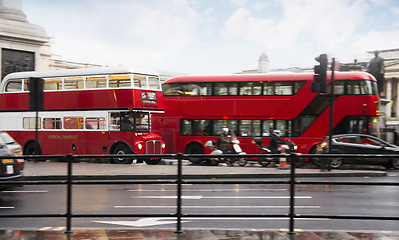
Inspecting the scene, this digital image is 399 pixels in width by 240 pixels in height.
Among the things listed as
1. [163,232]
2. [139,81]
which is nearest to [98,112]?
[139,81]

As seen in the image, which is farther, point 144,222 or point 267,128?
point 267,128

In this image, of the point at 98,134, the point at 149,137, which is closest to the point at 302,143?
the point at 149,137

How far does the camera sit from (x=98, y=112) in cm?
2058

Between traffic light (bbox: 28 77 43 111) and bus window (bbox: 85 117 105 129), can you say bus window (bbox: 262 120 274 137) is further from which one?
traffic light (bbox: 28 77 43 111)

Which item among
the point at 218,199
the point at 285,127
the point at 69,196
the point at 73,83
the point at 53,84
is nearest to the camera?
the point at 69,196

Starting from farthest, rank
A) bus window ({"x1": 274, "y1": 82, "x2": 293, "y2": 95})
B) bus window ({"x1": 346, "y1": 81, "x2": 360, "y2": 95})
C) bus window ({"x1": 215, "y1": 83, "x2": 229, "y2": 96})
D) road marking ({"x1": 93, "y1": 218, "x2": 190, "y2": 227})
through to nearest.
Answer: bus window ({"x1": 215, "y1": 83, "x2": 229, "y2": 96}) < bus window ({"x1": 274, "y1": 82, "x2": 293, "y2": 95}) < bus window ({"x1": 346, "y1": 81, "x2": 360, "y2": 95}) < road marking ({"x1": 93, "y1": 218, "x2": 190, "y2": 227})

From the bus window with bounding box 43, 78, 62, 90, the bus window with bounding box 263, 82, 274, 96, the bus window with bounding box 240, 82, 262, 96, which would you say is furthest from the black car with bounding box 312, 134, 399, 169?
the bus window with bounding box 43, 78, 62, 90

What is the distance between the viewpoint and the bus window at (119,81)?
2014cm

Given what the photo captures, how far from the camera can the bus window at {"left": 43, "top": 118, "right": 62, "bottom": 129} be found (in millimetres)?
21406

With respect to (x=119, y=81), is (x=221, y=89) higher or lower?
lower

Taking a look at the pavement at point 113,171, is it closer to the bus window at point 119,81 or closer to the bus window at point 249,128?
the bus window at point 119,81

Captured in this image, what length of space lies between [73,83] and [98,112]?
1801 mm

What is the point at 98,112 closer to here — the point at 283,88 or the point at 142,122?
the point at 142,122

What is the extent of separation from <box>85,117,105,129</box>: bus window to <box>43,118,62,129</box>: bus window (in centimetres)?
146
